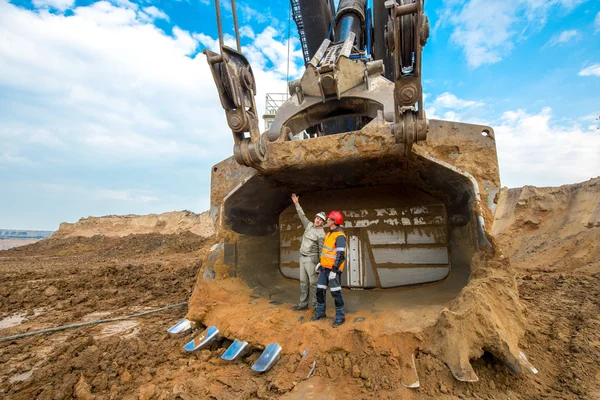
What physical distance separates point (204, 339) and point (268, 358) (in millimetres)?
713

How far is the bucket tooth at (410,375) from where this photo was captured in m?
2.17

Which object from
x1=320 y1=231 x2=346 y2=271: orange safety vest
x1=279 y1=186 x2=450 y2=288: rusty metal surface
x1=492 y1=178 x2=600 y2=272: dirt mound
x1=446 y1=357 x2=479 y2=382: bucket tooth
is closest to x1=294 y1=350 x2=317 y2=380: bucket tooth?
x1=320 y1=231 x2=346 y2=271: orange safety vest

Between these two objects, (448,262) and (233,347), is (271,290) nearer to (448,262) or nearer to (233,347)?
(233,347)

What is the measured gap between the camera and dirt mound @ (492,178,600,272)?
7.89 metres

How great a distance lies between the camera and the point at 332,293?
300 centimetres

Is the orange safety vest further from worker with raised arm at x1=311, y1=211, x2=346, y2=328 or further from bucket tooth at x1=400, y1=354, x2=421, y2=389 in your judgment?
bucket tooth at x1=400, y1=354, x2=421, y2=389

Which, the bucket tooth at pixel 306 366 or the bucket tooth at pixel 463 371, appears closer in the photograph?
the bucket tooth at pixel 463 371

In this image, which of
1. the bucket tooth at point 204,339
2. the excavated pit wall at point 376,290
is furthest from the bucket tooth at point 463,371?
the bucket tooth at point 204,339

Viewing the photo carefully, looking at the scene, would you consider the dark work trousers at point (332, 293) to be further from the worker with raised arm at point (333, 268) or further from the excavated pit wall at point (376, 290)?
the excavated pit wall at point (376, 290)

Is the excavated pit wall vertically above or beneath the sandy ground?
above

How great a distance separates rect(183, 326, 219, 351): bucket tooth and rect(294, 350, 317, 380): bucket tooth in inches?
34.9

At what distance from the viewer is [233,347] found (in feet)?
9.03

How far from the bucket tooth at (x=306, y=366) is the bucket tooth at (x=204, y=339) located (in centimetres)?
89

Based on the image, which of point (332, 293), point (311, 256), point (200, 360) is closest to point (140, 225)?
point (311, 256)
